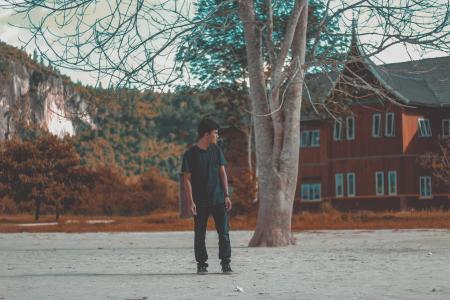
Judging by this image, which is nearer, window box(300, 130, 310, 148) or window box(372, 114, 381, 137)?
window box(372, 114, 381, 137)

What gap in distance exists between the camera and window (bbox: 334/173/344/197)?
51.2 metres

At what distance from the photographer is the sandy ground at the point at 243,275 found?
29.1 feet

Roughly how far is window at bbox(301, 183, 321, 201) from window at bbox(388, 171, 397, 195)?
5399 millimetres

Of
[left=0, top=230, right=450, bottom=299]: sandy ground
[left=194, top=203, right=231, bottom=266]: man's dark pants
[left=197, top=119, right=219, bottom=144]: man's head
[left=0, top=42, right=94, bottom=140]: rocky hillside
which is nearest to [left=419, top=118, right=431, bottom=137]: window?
[left=0, top=230, right=450, bottom=299]: sandy ground

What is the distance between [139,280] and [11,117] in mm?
162686

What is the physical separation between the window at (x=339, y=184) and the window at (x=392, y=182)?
3.26 m

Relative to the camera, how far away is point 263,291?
9023 millimetres

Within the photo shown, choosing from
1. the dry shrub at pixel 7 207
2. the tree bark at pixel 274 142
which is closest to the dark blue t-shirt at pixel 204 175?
the tree bark at pixel 274 142

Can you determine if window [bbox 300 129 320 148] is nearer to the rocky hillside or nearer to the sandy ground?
the sandy ground

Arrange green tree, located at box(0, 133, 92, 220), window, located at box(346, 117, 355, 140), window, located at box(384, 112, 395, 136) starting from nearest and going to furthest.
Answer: window, located at box(384, 112, 395, 136) < window, located at box(346, 117, 355, 140) < green tree, located at box(0, 133, 92, 220)

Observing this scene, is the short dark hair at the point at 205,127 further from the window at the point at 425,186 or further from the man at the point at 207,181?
the window at the point at 425,186

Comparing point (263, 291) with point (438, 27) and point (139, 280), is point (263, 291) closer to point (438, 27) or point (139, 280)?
point (139, 280)

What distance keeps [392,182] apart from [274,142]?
3144 centimetres

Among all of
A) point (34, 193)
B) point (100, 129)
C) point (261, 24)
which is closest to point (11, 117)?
point (100, 129)
